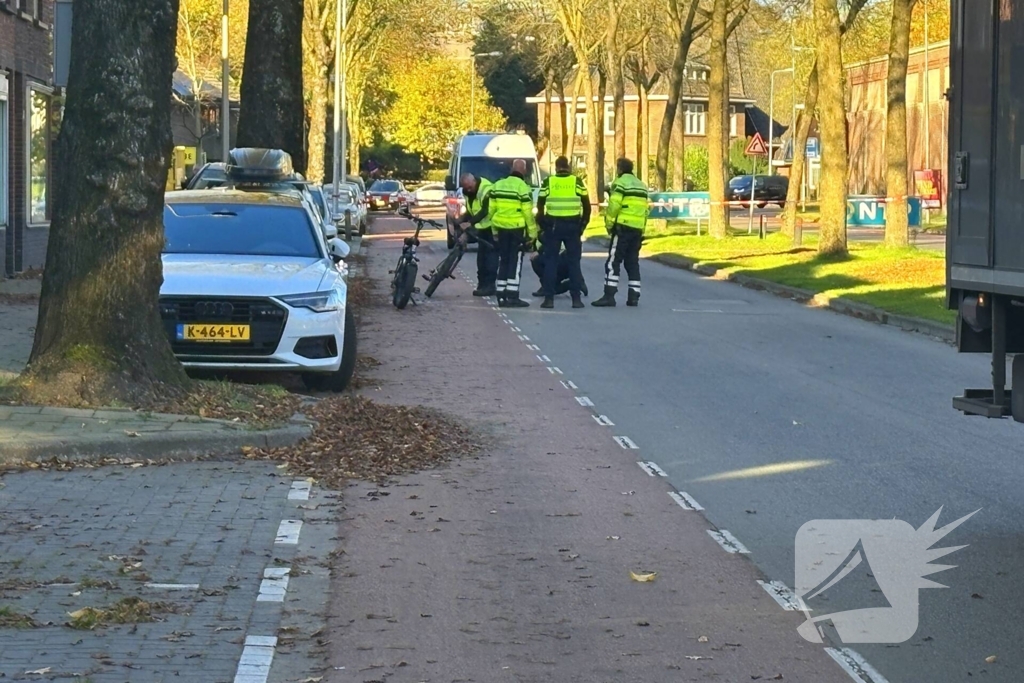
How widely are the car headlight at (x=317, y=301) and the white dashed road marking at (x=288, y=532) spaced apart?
4.79 meters

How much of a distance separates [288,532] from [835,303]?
16.7 meters

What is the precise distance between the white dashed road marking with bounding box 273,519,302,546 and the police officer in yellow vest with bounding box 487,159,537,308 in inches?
566

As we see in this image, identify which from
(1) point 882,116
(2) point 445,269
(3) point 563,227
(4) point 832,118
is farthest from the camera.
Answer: (1) point 882,116

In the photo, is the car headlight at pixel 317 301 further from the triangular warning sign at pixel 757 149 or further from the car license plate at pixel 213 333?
the triangular warning sign at pixel 757 149

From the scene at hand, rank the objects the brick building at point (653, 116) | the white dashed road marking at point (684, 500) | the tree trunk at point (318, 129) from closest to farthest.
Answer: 1. the white dashed road marking at point (684, 500)
2. the tree trunk at point (318, 129)
3. the brick building at point (653, 116)

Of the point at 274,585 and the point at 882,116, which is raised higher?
the point at 882,116

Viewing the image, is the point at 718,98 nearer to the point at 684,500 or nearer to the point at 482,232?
the point at 482,232

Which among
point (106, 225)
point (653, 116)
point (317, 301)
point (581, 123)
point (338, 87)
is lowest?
point (317, 301)

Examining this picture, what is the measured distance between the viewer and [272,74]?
25922mm

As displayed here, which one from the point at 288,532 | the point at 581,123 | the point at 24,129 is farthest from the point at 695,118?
the point at 288,532

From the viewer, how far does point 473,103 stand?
94.1 meters

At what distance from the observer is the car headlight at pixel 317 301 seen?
1301 cm

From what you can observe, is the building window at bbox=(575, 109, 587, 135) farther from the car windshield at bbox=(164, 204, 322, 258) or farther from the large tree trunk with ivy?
the large tree trunk with ivy

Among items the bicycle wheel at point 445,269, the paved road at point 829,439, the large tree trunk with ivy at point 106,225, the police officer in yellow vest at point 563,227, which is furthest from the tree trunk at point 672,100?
the large tree trunk with ivy at point 106,225
